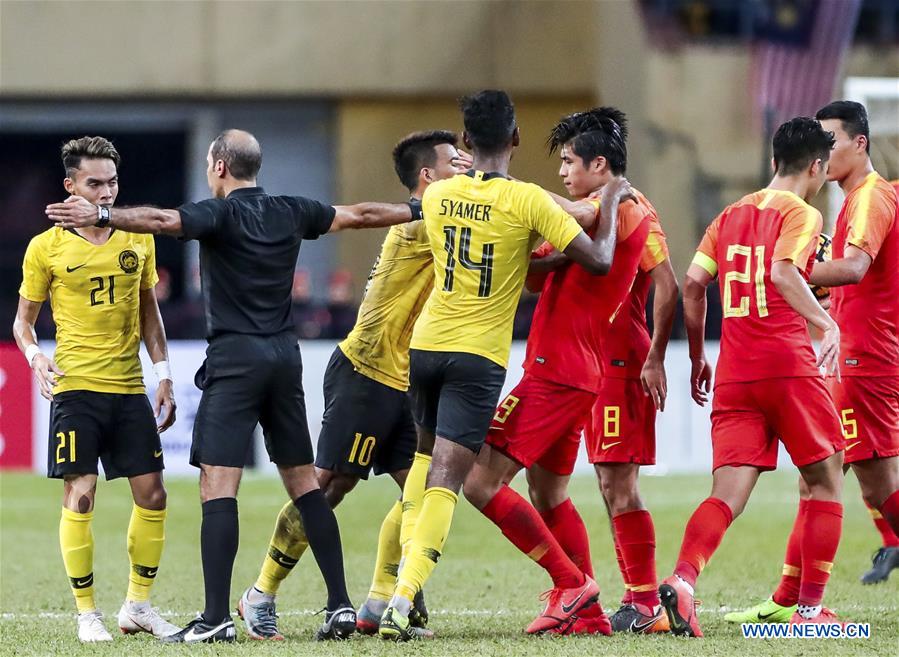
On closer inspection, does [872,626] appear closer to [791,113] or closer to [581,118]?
[581,118]

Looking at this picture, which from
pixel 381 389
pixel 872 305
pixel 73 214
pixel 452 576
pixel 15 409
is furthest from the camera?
pixel 15 409

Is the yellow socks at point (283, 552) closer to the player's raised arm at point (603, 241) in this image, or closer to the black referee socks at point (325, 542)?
the black referee socks at point (325, 542)

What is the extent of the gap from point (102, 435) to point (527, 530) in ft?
6.69

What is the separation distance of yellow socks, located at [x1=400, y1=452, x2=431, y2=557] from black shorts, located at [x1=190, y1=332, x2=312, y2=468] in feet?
1.84

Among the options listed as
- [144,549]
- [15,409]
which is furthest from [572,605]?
[15,409]

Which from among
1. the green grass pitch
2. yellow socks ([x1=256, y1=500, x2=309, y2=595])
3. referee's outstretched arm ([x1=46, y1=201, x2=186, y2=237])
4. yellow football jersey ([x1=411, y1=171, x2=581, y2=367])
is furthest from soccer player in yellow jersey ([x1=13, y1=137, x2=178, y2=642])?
yellow football jersey ([x1=411, y1=171, x2=581, y2=367])

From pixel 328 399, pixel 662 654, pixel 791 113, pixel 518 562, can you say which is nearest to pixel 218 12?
pixel 791 113

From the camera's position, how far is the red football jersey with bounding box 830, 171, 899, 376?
Answer: 7406 millimetres

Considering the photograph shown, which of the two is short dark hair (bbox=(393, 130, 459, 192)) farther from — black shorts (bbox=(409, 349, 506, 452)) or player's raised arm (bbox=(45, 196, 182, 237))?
player's raised arm (bbox=(45, 196, 182, 237))

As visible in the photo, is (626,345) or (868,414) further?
(868,414)

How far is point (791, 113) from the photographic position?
2270 cm

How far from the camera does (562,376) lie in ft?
21.9

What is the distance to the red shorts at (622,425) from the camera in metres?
7.08

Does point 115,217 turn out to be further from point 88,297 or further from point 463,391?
point 463,391
